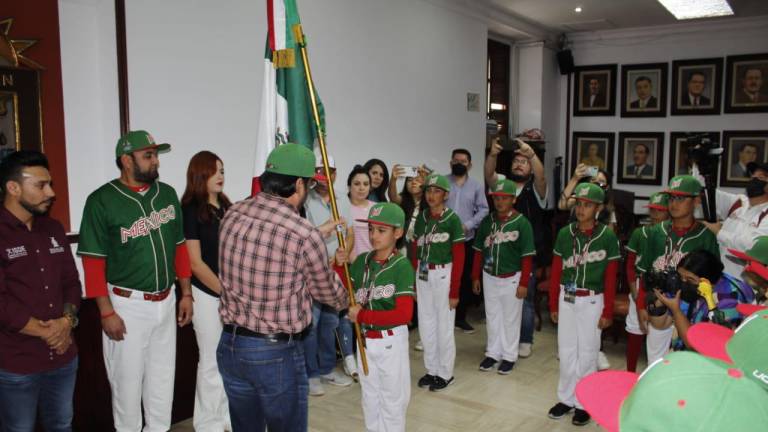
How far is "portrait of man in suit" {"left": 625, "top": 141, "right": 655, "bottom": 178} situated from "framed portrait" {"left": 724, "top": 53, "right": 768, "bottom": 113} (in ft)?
4.11

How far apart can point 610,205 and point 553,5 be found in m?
3.85

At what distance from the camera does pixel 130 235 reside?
117 inches

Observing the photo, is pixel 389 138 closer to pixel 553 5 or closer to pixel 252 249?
pixel 553 5

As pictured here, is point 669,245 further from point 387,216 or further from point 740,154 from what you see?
point 740,154

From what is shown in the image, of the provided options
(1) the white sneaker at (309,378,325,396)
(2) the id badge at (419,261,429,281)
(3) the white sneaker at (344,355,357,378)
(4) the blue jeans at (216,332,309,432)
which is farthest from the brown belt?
(2) the id badge at (419,261,429,281)

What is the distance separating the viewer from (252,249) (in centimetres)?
225

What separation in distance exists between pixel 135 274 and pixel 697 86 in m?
8.70

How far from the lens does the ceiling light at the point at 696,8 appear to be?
7188mm

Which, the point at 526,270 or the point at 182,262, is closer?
the point at 182,262

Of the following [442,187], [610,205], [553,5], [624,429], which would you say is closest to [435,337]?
[442,187]

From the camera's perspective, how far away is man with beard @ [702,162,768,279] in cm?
365

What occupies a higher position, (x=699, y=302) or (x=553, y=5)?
(x=553, y=5)

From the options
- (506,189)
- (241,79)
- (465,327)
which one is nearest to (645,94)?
(465,327)

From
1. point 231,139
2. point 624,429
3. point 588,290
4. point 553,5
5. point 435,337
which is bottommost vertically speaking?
point 435,337
